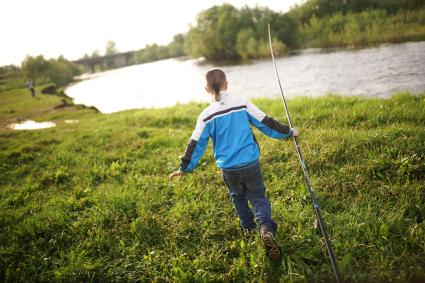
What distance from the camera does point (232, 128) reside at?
3.58 metres

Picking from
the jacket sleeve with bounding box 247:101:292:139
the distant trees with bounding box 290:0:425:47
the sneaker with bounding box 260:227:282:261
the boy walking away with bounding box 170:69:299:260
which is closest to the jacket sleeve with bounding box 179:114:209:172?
the boy walking away with bounding box 170:69:299:260

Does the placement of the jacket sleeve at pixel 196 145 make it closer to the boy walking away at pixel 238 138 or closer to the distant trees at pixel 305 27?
the boy walking away at pixel 238 138

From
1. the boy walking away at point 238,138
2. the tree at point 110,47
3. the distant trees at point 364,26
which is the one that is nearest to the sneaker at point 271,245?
the boy walking away at point 238,138

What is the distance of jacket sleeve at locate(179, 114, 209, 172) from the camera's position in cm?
369

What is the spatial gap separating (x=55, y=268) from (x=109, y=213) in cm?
123

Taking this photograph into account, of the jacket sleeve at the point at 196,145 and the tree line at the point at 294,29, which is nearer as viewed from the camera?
the jacket sleeve at the point at 196,145

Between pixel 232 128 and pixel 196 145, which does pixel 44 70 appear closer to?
pixel 196 145

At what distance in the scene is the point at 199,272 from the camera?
11.7 ft

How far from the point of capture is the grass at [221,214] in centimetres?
350

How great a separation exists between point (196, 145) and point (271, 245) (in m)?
1.53

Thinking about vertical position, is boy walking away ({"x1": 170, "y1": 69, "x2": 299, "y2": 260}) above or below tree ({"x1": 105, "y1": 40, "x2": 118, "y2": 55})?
below

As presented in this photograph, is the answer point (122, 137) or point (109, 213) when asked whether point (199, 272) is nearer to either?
point (109, 213)

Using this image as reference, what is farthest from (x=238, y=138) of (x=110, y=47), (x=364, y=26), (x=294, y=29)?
(x=110, y=47)

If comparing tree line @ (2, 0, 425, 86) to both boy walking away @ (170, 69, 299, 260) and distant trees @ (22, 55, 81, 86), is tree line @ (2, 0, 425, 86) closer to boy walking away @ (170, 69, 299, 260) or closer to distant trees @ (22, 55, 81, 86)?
distant trees @ (22, 55, 81, 86)
